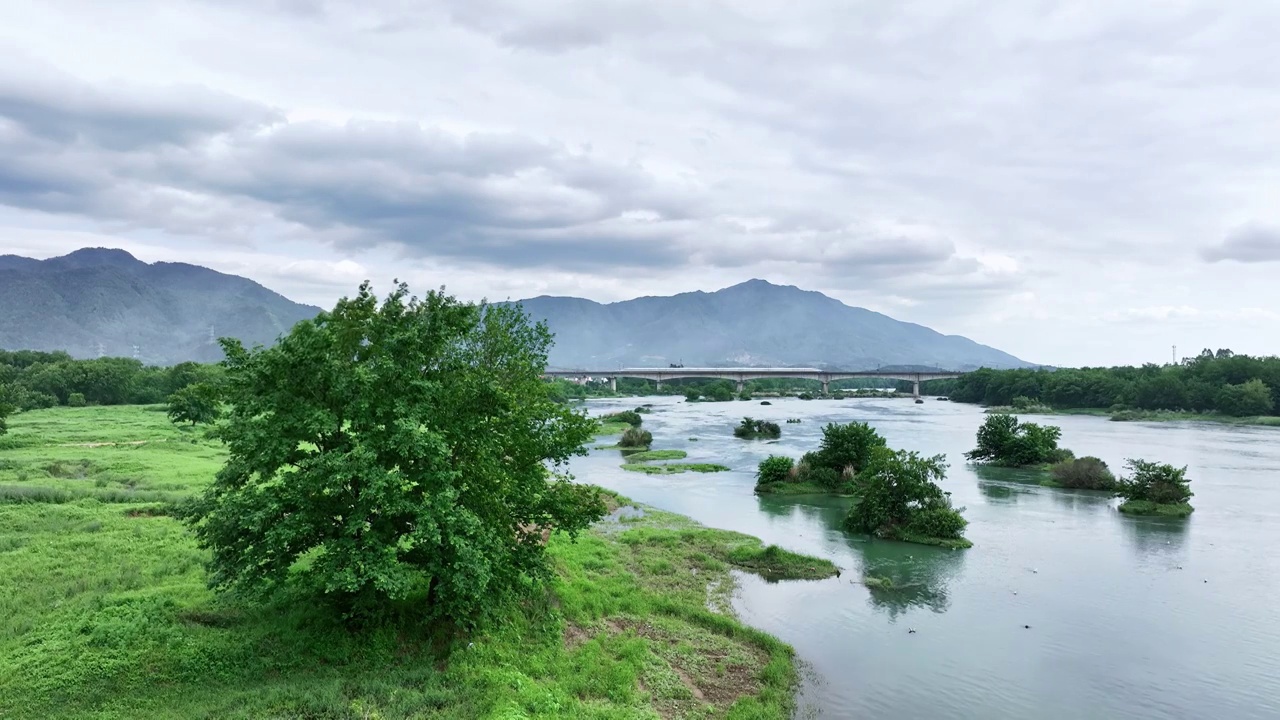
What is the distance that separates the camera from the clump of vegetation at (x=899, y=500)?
38500mm

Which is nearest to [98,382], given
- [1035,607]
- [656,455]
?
[656,455]

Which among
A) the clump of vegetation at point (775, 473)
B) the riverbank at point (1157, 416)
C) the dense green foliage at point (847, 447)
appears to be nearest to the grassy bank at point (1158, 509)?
the dense green foliage at point (847, 447)

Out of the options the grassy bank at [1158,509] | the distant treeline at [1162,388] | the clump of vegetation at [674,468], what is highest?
the distant treeline at [1162,388]

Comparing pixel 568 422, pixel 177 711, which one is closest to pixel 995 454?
pixel 568 422

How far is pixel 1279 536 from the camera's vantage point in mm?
38375

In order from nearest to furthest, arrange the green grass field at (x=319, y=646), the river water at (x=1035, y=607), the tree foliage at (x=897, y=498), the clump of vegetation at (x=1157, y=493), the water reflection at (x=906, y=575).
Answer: the green grass field at (x=319, y=646) → the river water at (x=1035, y=607) → the water reflection at (x=906, y=575) → the tree foliage at (x=897, y=498) → the clump of vegetation at (x=1157, y=493)

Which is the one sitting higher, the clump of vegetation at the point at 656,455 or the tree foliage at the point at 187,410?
the tree foliage at the point at 187,410

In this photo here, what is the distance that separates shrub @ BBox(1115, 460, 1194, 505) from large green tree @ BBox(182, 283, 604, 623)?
44469mm

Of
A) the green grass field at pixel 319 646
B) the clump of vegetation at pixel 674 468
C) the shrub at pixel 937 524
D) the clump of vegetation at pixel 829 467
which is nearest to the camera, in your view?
the green grass field at pixel 319 646

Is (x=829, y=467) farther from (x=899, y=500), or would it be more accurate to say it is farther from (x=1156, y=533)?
(x=1156, y=533)

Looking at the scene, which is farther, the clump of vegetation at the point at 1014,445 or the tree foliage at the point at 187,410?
the tree foliage at the point at 187,410

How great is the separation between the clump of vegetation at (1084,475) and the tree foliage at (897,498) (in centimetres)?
2100

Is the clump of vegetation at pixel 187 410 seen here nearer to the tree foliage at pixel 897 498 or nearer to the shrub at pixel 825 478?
the shrub at pixel 825 478

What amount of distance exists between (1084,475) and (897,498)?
2365 cm
